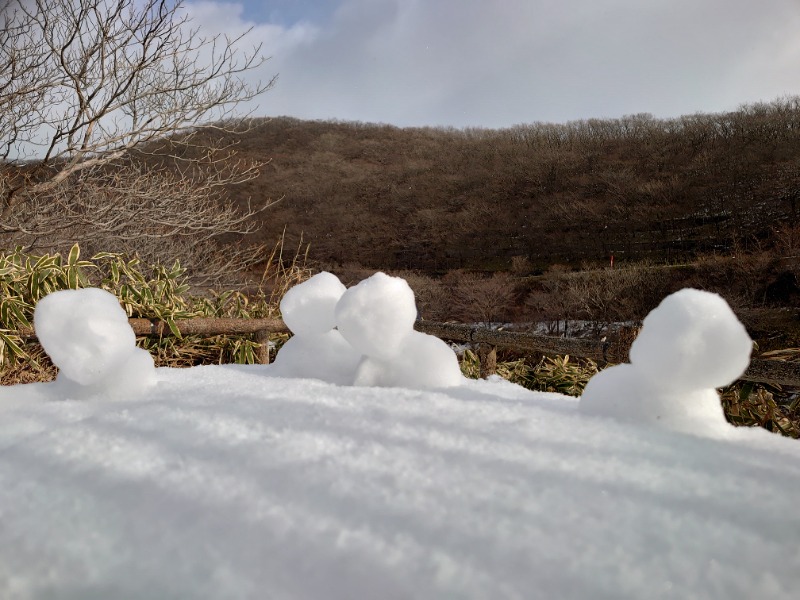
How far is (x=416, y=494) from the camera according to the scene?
475 mm

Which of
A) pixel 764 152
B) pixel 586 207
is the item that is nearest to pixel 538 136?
pixel 586 207

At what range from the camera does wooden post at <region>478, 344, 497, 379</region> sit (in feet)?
11.7

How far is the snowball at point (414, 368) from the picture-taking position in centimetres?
99

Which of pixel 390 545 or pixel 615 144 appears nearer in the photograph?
pixel 390 545

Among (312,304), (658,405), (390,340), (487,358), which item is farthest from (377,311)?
(487,358)

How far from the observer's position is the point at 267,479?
1.67 feet

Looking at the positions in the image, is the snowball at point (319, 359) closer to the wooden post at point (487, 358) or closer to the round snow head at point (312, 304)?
the round snow head at point (312, 304)

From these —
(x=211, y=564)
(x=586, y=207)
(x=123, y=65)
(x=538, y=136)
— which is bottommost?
(x=211, y=564)

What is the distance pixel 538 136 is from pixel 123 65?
644 inches

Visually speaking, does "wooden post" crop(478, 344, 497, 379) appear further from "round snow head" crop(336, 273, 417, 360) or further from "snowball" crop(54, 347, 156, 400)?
"snowball" crop(54, 347, 156, 400)

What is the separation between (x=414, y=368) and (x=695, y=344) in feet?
1.60

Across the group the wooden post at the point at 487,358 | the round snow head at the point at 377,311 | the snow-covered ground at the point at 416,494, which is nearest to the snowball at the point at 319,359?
the round snow head at the point at 377,311

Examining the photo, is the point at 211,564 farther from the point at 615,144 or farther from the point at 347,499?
the point at 615,144

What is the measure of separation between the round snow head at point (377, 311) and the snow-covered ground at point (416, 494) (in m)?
0.14
